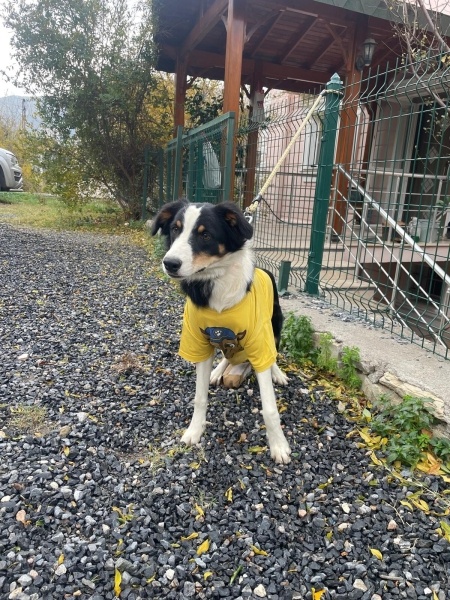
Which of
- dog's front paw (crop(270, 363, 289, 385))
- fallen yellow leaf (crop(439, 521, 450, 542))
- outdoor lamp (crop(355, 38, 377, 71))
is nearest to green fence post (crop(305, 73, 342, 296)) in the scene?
dog's front paw (crop(270, 363, 289, 385))

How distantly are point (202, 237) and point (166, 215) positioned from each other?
1.21 feet

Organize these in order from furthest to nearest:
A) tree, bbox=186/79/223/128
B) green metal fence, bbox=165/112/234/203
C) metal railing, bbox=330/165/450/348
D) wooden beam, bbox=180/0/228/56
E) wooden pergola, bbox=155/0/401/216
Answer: tree, bbox=186/79/223/128
wooden beam, bbox=180/0/228/56
wooden pergola, bbox=155/0/401/216
green metal fence, bbox=165/112/234/203
metal railing, bbox=330/165/450/348

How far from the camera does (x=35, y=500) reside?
1.96m

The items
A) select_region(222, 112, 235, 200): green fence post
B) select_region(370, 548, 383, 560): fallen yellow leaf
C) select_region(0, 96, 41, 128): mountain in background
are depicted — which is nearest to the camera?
select_region(370, 548, 383, 560): fallen yellow leaf

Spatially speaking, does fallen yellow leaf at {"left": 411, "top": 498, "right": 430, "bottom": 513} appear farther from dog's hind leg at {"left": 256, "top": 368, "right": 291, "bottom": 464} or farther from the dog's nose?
the dog's nose

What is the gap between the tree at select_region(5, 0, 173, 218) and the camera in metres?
9.86

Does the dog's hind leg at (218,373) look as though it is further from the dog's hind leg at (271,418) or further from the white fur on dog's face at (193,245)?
the white fur on dog's face at (193,245)

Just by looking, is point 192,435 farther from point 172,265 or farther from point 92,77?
point 92,77

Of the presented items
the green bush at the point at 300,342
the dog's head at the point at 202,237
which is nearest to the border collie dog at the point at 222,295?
the dog's head at the point at 202,237

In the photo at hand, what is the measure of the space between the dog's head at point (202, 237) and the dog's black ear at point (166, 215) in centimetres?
8

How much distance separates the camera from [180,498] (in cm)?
206

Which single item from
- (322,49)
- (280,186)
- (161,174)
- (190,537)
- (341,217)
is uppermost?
(322,49)

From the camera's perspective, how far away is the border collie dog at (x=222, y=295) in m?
2.30

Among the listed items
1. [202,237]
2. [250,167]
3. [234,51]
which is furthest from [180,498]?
[234,51]
